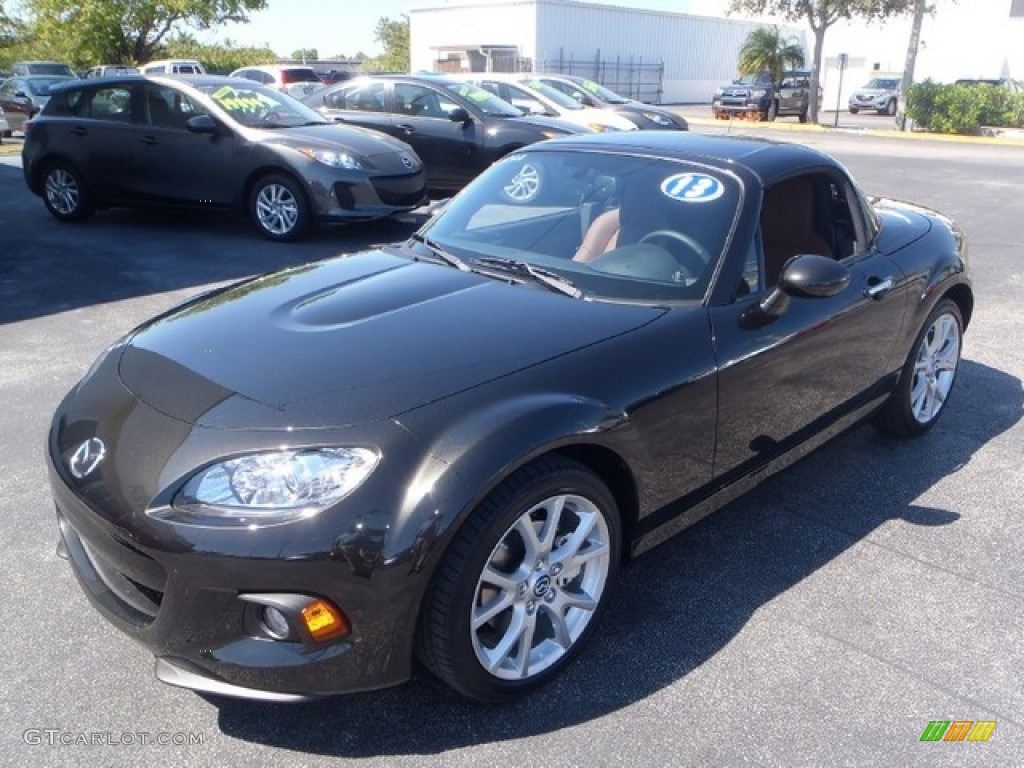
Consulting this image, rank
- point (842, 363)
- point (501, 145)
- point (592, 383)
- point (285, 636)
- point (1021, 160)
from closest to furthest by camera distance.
Answer: 1. point (285, 636)
2. point (592, 383)
3. point (842, 363)
4. point (501, 145)
5. point (1021, 160)

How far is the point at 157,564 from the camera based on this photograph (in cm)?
237

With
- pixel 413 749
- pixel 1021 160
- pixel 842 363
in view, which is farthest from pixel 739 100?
pixel 413 749

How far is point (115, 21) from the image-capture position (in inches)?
1538

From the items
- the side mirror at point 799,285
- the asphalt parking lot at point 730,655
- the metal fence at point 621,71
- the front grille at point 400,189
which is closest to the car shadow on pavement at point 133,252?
the front grille at point 400,189

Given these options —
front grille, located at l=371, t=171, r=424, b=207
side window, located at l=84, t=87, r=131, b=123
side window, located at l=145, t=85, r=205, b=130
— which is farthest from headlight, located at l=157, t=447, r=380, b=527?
side window, located at l=84, t=87, r=131, b=123

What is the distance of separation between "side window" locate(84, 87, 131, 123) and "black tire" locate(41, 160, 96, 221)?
63 centimetres

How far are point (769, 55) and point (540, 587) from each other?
1259 inches

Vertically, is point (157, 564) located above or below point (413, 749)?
above

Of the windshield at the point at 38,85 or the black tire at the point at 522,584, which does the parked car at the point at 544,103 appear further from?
the windshield at the point at 38,85

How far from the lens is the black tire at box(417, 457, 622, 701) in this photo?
2.42 meters

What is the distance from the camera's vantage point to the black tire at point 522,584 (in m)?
2.42

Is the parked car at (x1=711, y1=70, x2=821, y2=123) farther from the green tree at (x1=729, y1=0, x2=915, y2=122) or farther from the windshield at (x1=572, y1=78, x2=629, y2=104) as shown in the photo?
the windshield at (x1=572, y1=78, x2=629, y2=104)

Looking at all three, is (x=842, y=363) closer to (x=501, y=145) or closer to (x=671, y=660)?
(x=671, y=660)

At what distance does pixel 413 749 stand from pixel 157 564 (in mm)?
851
